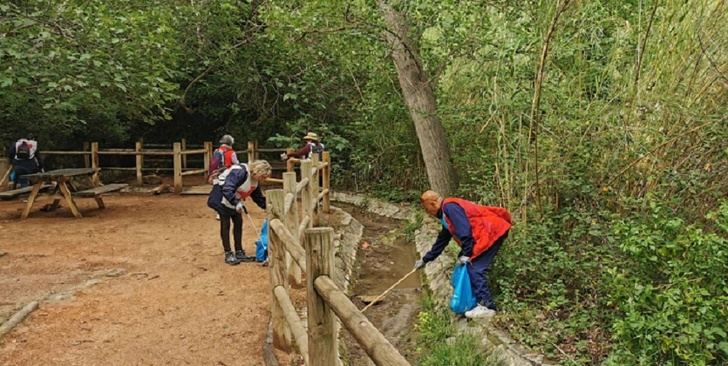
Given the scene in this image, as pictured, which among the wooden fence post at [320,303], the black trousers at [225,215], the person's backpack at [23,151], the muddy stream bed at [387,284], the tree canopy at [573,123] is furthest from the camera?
the person's backpack at [23,151]

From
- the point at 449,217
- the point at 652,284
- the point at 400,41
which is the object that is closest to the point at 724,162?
the point at 652,284

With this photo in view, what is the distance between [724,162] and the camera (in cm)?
404

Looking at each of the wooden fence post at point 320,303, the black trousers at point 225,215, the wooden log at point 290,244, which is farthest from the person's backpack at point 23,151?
the wooden fence post at point 320,303

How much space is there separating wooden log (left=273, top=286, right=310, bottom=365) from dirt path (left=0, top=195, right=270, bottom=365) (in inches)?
22.1

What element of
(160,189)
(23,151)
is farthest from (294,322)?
(160,189)

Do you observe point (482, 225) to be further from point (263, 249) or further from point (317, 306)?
point (263, 249)

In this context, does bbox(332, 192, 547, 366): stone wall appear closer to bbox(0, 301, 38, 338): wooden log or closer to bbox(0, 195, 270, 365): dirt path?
bbox(0, 195, 270, 365): dirt path

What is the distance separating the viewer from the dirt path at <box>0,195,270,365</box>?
4094 mm

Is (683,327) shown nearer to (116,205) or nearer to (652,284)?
(652,284)

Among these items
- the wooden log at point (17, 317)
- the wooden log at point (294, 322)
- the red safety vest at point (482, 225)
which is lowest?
the wooden log at point (17, 317)

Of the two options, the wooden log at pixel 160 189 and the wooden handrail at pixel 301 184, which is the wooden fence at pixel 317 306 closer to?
the wooden handrail at pixel 301 184

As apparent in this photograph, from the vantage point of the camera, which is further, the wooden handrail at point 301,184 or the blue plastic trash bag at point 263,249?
the blue plastic trash bag at point 263,249

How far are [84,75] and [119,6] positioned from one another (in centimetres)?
167

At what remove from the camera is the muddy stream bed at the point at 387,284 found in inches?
198
